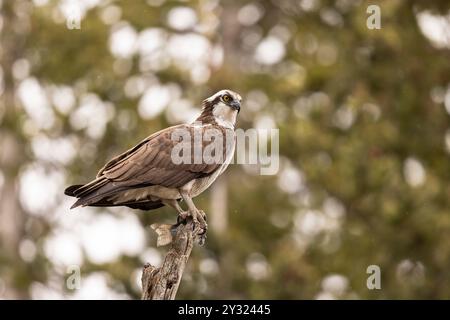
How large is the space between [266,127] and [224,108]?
13.0m

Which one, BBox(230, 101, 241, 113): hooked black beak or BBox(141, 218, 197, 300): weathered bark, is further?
BBox(230, 101, 241, 113): hooked black beak

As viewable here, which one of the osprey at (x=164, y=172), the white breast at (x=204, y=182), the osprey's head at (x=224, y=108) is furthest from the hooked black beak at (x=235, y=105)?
the white breast at (x=204, y=182)

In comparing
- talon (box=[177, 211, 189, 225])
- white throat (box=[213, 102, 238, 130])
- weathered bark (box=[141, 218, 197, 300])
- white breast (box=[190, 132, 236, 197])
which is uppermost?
white throat (box=[213, 102, 238, 130])

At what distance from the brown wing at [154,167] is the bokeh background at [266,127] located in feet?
37.0

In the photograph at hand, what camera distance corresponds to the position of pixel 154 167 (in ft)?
31.4

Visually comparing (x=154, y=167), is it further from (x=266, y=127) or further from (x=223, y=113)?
(x=266, y=127)

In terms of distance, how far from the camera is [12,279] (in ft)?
82.6

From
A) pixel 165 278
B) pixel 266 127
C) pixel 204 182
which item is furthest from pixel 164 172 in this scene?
pixel 266 127

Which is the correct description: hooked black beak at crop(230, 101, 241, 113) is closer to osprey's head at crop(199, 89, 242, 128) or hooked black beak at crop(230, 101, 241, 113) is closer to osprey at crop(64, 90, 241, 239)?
osprey's head at crop(199, 89, 242, 128)

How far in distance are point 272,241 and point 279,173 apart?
6.33 feet

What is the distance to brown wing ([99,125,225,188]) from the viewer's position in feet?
30.8

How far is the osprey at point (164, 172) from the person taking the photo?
30.3ft

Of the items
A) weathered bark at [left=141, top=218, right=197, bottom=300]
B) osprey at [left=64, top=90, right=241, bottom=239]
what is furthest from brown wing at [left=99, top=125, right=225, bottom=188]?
weathered bark at [left=141, top=218, right=197, bottom=300]
